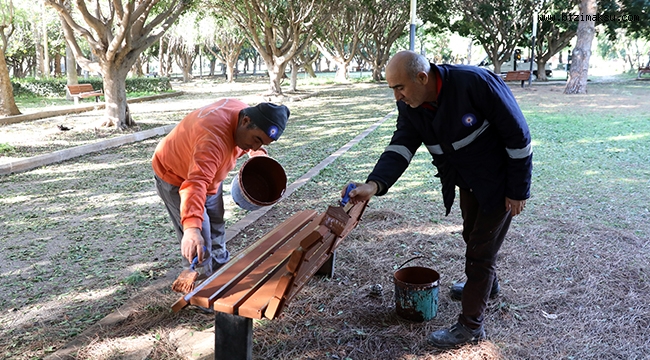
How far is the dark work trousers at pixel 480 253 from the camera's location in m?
2.79

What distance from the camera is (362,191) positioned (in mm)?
2969

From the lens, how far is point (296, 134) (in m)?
11.7

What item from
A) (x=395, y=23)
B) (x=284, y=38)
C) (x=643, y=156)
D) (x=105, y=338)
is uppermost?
(x=395, y=23)

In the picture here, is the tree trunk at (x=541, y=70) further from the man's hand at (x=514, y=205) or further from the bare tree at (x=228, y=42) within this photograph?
the man's hand at (x=514, y=205)

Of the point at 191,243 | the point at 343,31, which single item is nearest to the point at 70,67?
the point at 343,31

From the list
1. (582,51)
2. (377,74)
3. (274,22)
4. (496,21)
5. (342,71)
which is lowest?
(582,51)

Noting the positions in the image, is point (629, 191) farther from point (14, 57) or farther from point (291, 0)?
point (14, 57)

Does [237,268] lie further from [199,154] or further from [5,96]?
[5,96]

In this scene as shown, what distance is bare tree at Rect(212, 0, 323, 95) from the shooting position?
67.7ft

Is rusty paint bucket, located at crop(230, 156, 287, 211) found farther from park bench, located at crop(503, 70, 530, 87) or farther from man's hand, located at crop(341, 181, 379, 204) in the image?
park bench, located at crop(503, 70, 530, 87)

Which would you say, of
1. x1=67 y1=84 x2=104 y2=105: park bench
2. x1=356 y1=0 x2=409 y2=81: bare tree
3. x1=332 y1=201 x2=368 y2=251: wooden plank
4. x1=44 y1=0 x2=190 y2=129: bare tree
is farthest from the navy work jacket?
x1=356 y1=0 x2=409 y2=81: bare tree

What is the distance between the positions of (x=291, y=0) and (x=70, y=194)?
54.3 feet

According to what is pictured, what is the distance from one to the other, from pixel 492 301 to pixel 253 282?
1.85m

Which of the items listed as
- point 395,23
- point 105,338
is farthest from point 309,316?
point 395,23
